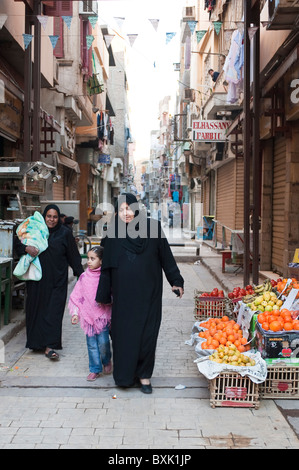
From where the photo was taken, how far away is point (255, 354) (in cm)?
444

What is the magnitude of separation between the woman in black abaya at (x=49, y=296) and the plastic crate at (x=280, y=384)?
7.79ft

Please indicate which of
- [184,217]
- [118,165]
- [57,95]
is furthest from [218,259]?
[118,165]

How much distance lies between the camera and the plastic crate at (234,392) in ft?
13.5

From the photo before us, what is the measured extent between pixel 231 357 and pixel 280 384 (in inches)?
Answer: 20.5

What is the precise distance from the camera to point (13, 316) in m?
7.14

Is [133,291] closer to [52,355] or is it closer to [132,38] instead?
[52,355]

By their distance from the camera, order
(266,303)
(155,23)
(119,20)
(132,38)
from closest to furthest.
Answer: (266,303)
(155,23)
(119,20)
(132,38)

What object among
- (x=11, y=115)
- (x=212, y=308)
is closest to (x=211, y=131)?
(x=11, y=115)

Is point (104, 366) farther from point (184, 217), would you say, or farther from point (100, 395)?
point (184, 217)

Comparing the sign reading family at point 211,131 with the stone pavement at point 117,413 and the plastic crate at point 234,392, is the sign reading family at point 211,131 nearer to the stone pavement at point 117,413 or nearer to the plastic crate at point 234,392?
the stone pavement at point 117,413

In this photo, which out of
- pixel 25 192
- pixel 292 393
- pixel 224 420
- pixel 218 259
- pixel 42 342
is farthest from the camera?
pixel 218 259

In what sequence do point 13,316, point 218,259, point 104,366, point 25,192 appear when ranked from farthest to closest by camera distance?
point 218,259
point 25,192
point 13,316
point 104,366

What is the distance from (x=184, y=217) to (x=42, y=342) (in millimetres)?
34355

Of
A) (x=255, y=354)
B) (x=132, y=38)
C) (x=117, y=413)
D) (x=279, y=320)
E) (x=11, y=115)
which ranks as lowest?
(x=117, y=413)
